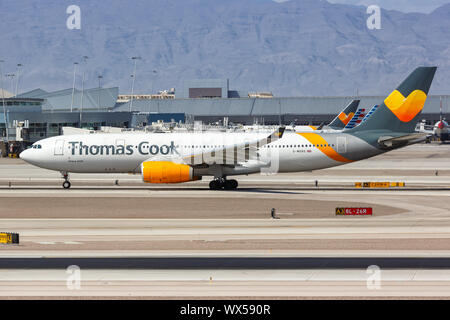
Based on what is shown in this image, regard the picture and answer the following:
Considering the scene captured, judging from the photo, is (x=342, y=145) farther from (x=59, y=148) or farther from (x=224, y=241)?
(x=224, y=241)

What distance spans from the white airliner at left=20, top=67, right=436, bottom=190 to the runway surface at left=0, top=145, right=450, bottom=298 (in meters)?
1.98

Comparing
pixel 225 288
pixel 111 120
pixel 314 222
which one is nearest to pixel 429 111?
pixel 111 120

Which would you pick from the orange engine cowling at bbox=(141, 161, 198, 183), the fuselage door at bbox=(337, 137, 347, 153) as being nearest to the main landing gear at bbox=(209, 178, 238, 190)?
the orange engine cowling at bbox=(141, 161, 198, 183)

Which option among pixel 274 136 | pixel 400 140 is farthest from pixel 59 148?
pixel 400 140

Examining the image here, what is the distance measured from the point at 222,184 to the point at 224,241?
22231 millimetres

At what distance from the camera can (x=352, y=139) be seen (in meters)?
54.0

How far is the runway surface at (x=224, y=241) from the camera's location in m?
23.3

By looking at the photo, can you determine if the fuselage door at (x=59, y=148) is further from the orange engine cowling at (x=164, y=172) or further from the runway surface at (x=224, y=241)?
the orange engine cowling at (x=164, y=172)

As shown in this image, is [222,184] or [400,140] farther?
[222,184]

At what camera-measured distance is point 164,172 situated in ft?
167

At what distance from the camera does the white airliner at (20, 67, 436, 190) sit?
52906 millimetres

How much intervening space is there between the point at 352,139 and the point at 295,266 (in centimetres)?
2921

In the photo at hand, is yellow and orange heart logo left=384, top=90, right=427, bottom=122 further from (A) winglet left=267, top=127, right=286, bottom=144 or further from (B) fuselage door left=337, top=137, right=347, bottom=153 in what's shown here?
(A) winglet left=267, top=127, right=286, bottom=144
